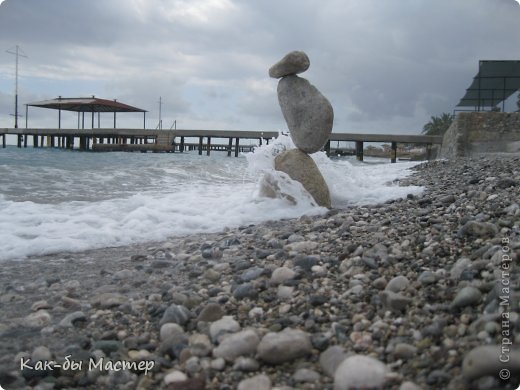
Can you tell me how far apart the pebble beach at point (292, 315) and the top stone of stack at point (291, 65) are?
12.5ft

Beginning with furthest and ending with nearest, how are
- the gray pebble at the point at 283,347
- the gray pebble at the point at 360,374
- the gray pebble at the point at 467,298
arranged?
the gray pebble at the point at 467,298 → the gray pebble at the point at 283,347 → the gray pebble at the point at 360,374

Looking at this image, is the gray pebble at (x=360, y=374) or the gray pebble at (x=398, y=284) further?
the gray pebble at (x=398, y=284)

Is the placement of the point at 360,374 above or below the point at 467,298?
below

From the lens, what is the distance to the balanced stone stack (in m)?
6.79

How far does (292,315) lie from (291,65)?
524 cm

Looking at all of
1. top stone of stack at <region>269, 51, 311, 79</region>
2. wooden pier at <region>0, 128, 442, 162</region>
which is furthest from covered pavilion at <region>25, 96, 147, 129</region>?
top stone of stack at <region>269, 51, 311, 79</region>

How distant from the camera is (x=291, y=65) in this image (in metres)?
6.84

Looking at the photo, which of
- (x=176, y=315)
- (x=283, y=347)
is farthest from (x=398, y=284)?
(x=176, y=315)

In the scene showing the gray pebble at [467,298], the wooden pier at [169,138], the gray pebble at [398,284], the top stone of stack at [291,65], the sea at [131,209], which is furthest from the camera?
the wooden pier at [169,138]

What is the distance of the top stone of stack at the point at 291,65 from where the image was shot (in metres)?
6.78

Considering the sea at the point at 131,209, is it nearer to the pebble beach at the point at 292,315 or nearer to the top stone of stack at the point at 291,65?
the pebble beach at the point at 292,315

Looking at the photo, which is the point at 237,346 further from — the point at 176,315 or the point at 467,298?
the point at 467,298

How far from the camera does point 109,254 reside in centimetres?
424

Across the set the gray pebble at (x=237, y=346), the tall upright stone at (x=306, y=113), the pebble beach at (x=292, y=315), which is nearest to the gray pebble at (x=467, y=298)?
the pebble beach at (x=292, y=315)
